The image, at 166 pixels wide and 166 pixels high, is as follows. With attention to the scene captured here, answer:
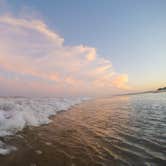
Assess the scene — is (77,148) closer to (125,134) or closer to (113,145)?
(113,145)

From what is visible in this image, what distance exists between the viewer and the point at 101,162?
4.84 meters

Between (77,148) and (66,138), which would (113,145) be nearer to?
(77,148)

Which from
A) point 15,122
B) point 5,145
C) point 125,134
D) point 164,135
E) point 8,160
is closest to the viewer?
point 8,160

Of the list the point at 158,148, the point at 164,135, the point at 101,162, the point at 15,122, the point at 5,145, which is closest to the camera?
the point at 101,162

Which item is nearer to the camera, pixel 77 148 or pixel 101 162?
pixel 101 162

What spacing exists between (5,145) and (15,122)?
3383 mm

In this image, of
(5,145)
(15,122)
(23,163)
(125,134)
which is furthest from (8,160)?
(125,134)

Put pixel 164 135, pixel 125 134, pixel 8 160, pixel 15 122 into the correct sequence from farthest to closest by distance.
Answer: pixel 15 122, pixel 125 134, pixel 164 135, pixel 8 160

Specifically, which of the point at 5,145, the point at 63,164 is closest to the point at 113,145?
the point at 63,164

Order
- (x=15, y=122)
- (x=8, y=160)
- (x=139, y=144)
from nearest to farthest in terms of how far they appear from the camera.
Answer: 1. (x=8, y=160)
2. (x=139, y=144)
3. (x=15, y=122)

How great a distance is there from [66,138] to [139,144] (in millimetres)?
3745

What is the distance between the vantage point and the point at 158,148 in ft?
18.5

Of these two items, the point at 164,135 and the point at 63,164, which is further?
the point at 164,135

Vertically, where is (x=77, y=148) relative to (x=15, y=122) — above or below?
below
